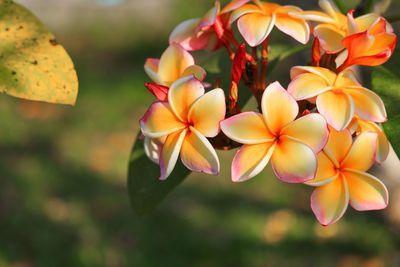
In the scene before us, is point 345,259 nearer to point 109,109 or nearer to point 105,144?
point 105,144

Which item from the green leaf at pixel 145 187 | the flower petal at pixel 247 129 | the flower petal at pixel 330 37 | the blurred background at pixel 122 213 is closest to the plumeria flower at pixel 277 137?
the flower petal at pixel 247 129

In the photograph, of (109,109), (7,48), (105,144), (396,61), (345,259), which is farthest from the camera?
(109,109)

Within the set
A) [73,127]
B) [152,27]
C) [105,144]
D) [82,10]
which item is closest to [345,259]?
[105,144]

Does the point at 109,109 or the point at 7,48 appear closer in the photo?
the point at 7,48

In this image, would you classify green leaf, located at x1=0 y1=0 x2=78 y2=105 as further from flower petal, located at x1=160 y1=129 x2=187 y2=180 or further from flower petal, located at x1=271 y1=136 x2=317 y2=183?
flower petal, located at x1=271 y1=136 x2=317 y2=183

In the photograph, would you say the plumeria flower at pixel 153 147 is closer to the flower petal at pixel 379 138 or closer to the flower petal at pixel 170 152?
the flower petal at pixel 170 152

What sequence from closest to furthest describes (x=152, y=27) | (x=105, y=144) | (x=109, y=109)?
1. (x=105, y=144)
2. (x=109, y=109)
3. (x=152, y=27)

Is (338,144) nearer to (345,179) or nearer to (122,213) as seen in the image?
(345,179)
